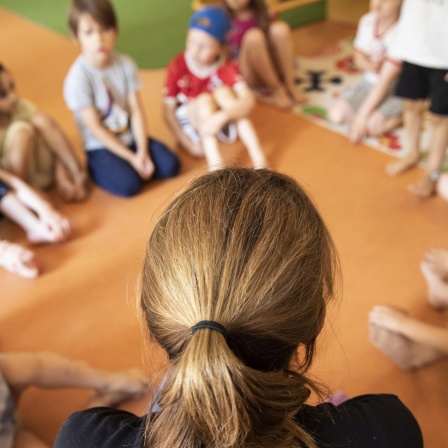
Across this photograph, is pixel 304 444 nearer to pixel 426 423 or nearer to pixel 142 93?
pixel 426 423

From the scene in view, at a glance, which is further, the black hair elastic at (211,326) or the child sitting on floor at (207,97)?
the child sitting on floor at (207,97)

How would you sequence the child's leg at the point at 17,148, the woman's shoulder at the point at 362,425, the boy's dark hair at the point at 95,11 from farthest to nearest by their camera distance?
the child's leg at the point at 17,148, the boy's dark hair at the point at 95,11, the woman's shoulder at the point at 362,425

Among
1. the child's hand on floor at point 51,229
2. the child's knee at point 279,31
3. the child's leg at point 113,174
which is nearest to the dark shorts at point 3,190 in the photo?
the child's hand on floor at point 51,229

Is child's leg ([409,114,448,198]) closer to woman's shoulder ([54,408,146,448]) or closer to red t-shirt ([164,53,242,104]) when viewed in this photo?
red t-shirt ([164,53,242,104])

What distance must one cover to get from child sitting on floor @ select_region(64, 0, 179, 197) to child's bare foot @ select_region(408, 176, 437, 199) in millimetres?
804

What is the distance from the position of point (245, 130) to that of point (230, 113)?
0.08 metres

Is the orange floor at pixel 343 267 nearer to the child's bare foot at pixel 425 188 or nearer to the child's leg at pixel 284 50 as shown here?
the child's bare foot at pixel 425 188

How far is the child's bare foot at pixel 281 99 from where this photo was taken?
2.04m

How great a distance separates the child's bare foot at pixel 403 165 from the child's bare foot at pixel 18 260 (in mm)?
1161

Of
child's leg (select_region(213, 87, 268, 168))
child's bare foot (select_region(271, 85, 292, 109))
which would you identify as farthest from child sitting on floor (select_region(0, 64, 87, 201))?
child's bare foot (select_region(271, 85, 292, 109))

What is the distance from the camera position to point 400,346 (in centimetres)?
101

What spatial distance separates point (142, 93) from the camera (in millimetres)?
2213

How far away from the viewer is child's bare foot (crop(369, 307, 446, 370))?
1008mm

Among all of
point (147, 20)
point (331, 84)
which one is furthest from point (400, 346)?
point (147, 20)
